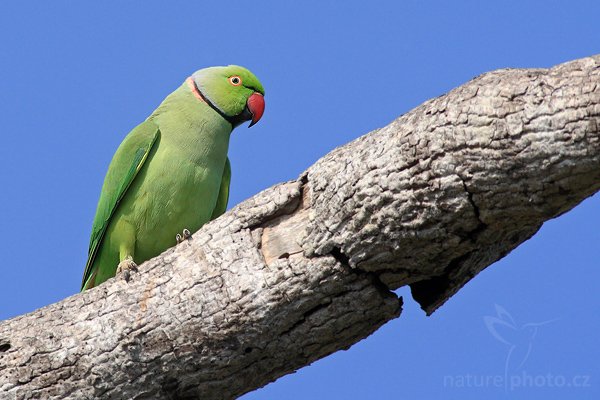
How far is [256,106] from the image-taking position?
784cm

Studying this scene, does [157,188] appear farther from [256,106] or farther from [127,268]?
[256,106]

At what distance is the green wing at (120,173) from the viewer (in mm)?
6629

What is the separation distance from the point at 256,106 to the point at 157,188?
1672 millimetres

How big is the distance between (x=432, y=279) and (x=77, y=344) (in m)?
2.29

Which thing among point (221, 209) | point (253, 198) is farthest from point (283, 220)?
point (221, 209)

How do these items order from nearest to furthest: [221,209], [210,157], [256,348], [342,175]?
[342,175]
[256,348]
[210,157]
[221,209]

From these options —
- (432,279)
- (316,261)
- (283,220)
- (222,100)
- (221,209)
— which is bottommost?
(432,279)

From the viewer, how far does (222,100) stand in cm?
745

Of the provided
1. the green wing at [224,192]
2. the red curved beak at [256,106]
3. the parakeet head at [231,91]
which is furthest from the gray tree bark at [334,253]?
the red curved beak at [256,106]

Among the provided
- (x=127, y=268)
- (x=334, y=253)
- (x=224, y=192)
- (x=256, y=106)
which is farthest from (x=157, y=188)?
(x=334, y=253)

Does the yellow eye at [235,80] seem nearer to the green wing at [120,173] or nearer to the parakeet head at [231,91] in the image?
the parakeet head at [231,91]

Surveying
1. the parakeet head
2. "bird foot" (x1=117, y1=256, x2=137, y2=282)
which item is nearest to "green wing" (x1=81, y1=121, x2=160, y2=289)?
"bird foot" (x1=117, y1=256, x2=137, y2=282)

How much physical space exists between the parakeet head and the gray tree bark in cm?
251

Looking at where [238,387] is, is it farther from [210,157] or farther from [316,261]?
[210,157]
